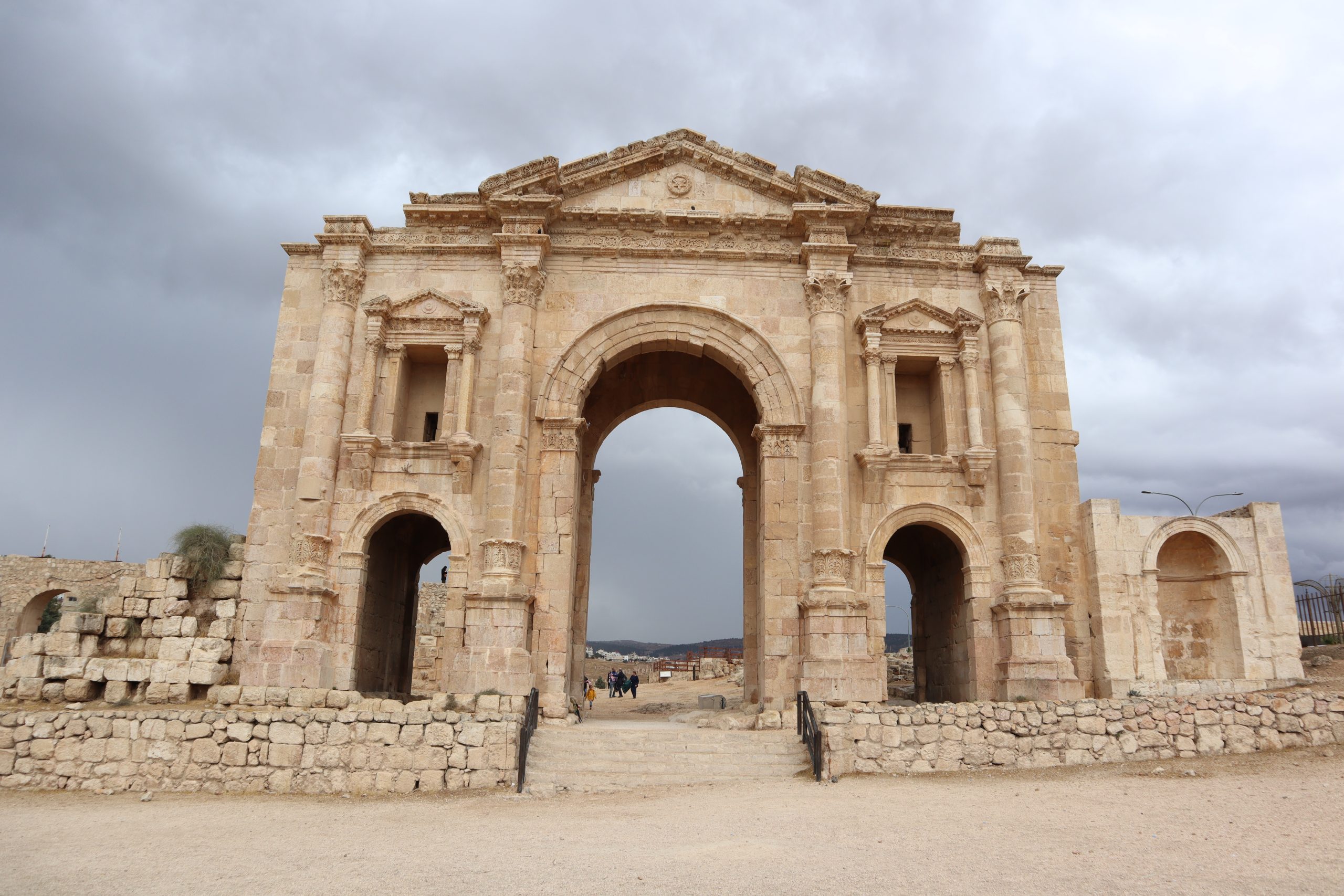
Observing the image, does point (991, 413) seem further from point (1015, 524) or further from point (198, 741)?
point (198, 741)

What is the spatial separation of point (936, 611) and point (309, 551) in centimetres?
1259

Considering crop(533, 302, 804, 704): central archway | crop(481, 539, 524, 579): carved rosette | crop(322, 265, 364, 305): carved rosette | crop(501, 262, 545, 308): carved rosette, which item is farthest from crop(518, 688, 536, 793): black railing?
crop(322, 265, 364, 305): carved rosette

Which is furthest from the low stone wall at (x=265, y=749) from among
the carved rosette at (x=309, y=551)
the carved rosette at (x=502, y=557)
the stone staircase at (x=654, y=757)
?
the carved rosette at (x=309, y=551)

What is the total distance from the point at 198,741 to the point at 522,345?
8103 millimetres

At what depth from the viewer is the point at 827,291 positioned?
16.8 metres


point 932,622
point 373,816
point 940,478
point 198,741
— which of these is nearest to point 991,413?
point 940,478

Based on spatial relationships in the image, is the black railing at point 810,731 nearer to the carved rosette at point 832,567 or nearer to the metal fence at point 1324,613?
the carved rosette at point 832,567

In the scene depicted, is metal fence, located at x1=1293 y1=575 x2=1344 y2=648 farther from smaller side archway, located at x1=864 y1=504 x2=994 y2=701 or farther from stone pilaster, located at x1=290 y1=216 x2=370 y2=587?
stone pilaster, located at x1=290 y1=216 x2=370 y2=587

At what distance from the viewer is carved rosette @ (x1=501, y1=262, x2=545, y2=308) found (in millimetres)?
16578

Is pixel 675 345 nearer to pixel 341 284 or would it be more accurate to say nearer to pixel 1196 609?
pixel 341 284

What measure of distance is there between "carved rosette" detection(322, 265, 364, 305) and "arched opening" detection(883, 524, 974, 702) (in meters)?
11.5

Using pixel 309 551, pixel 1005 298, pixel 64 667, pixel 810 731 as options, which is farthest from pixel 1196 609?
pixel 64 667

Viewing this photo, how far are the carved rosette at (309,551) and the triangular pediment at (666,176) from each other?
6943 mm

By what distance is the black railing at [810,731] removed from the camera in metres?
12.1
